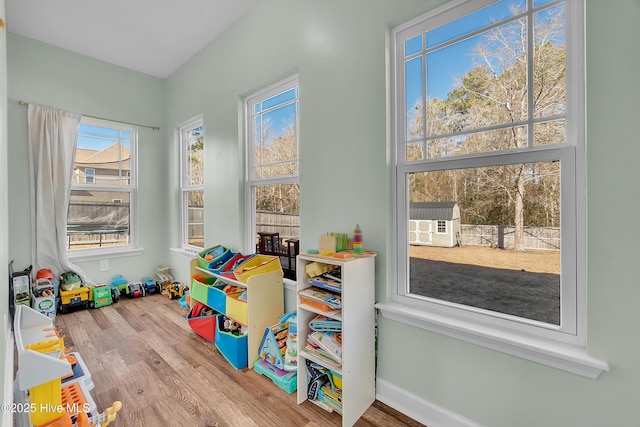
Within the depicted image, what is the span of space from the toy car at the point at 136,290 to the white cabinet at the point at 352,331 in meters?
2.89

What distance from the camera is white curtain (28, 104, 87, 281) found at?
3039 millimetres

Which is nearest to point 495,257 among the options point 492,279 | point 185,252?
point 492,279

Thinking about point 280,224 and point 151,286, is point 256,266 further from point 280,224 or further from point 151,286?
point 151,286

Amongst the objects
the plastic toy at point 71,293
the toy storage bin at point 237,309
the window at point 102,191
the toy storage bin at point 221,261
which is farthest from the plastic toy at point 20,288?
the toy storage bin at point 237,309

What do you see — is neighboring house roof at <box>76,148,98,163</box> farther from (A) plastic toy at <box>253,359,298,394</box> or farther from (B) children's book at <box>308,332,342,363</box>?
(B) children's book at <box>308,332,342,363</box>

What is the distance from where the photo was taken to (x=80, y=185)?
343 centimetres

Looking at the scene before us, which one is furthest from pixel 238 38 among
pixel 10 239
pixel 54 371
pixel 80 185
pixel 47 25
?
pixel 10 239

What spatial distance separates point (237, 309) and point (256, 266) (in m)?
0.36

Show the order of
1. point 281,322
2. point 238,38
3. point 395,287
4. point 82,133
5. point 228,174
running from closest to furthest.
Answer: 1. point 395,287
2. point 281,322
3. point 238,38
4. point 228,174
5. point 82,133

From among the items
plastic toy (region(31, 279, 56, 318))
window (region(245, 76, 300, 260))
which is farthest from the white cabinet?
plastic toy (region(31, 279, 56, 318))

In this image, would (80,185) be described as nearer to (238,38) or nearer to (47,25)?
(47,25)

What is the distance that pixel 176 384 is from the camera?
6.16 feet

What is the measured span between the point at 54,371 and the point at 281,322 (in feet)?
4.08

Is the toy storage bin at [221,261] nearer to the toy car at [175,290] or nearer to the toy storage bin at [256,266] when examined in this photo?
the toy storage bin at [256,266]
